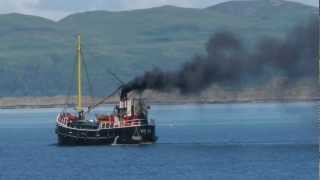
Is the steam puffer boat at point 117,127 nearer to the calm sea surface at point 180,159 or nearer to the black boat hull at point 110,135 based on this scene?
the black boat hull at point 110,135

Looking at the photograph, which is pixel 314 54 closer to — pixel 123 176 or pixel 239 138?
pixel 123 176

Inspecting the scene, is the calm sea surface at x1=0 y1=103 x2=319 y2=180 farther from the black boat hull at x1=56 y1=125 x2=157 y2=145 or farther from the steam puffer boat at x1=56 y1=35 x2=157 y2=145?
the steam puffer boat at x1=56 y1=35 x2=157 y2=145

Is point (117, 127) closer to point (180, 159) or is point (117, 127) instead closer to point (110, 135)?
point (110, 135)

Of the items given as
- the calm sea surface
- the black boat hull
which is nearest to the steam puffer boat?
the black boat hull

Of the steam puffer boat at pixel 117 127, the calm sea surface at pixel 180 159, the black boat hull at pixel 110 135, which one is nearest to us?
the calm sea surface at pixel 180 159

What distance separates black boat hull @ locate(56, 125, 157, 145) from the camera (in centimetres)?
10994

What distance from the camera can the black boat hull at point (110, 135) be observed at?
10994cm

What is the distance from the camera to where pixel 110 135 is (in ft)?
363

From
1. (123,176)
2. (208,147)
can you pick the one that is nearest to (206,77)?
(208,147)

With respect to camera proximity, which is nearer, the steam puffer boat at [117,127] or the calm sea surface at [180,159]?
the calm sea surface at [180,159]

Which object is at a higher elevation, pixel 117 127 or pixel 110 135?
pixel 117 127

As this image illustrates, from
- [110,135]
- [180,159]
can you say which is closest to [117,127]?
[110,135]

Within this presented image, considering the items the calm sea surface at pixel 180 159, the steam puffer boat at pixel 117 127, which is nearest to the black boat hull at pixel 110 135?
the steam puffer boat at pixel 117 127

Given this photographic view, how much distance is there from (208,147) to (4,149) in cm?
2127
